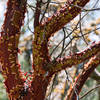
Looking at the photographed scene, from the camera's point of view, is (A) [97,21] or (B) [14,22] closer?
(B) [14,22]

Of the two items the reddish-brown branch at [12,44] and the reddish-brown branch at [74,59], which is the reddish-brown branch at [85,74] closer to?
the reddish-brown branch at [74,59]

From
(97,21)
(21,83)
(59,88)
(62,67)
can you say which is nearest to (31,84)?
(21,83)

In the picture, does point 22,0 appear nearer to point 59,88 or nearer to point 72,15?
point 72,15

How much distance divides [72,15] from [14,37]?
12.4 inches

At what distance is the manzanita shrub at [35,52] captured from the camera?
1047mm

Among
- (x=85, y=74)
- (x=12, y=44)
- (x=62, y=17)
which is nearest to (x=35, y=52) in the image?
(x=12, y=44)

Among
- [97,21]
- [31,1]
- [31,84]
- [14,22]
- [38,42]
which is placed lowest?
[31,84]

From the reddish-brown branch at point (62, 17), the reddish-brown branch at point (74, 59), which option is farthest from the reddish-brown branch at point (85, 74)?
the reddish-brown branch at point (62, 17)

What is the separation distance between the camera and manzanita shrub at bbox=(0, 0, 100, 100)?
1047mm

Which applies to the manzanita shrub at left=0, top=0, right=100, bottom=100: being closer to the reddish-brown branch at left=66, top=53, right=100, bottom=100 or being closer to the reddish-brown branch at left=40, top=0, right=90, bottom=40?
the reddish-brown branch at left=40, top=0, right=90, bottom=40

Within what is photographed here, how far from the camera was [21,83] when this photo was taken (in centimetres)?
109

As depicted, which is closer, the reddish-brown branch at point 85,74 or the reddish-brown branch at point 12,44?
the reddish-brown branch at point 12,44

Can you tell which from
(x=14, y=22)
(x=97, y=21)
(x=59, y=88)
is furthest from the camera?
(x=97, y=21)

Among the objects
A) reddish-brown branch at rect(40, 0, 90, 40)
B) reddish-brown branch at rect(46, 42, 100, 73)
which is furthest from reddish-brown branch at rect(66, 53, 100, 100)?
reddish-brown branch at rect(40, 0, 90, 40)
